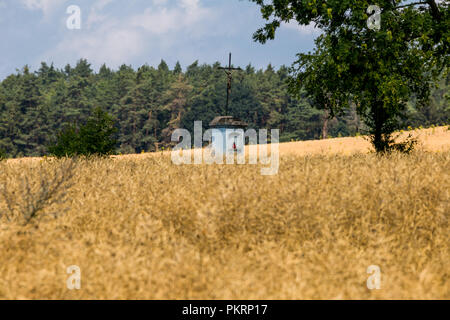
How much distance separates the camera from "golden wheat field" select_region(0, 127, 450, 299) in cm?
371

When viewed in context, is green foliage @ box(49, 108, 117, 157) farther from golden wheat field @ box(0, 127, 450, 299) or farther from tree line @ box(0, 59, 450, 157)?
tree line @ box(0, 59, 450, 157)

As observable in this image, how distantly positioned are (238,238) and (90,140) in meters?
12.6

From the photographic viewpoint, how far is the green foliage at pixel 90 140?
15.8m

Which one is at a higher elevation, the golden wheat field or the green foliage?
the green foliage

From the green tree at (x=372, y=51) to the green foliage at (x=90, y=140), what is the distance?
23.7 ft

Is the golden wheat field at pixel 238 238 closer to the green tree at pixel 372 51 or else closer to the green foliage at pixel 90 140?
the green tree at pixel 372 51

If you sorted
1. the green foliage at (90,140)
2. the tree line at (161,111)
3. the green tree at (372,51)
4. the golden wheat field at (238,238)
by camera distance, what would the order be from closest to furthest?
the golden wheat field at (238,238), the green tree at (372,51), the green foliage at (90,140), the tree line at (161,111)

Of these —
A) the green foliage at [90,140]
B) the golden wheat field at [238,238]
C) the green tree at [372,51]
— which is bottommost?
the golden wheat field at [238,238]

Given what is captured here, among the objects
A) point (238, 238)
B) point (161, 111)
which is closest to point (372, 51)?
point (238, 238)

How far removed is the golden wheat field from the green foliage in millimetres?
9176

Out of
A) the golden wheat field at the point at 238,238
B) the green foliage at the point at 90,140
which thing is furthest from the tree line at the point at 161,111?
the golden wheat field at the point at 238,238

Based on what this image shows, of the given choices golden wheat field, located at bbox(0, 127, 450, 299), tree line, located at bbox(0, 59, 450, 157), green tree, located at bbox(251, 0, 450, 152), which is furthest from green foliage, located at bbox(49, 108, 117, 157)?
tree line, located at bbox(0, 59, 450, 157)

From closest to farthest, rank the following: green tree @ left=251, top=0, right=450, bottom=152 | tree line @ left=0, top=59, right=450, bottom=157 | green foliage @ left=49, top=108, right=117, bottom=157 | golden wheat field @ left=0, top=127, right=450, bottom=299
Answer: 1. golden wheat field @ left=0, top=127, right=450, bottom=299
2. green tree @ left=251, top=0, right=450, bottom=152
3. green foliage @ left=49, top=108, right=117, bottom=157
4. tree line @ left=0, top=59, right=450, bottom=157

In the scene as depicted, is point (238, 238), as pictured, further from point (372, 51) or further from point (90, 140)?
point (90, 140)
